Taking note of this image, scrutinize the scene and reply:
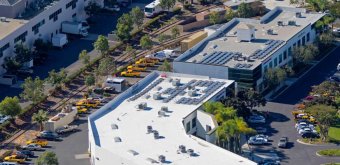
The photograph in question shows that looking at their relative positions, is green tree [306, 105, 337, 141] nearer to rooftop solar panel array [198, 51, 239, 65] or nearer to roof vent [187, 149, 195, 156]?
rooftop solar panel array [198, 51, 239, 65]

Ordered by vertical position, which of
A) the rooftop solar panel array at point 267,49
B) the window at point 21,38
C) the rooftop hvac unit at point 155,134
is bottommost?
the rooftop hvac unit at point 155,134

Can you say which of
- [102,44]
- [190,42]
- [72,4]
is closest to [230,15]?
[190,42]

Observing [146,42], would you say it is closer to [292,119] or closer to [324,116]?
[292,119]

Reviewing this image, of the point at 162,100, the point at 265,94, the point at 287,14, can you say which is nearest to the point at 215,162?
the point at 162,100

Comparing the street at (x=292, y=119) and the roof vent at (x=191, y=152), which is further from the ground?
the roof vent at (x=191, y=152)

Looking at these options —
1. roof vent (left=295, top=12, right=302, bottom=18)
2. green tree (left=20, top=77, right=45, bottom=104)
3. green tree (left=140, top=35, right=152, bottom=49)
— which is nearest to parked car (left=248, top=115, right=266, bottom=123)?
green tree (left=20, top=77, right=45, bottom=104)

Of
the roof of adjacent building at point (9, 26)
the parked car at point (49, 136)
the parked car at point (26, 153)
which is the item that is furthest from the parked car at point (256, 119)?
the roof of adjacent building at point (9, 26)

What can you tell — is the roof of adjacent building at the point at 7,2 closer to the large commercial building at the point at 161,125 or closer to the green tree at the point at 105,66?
the green tree at the point at 105,66

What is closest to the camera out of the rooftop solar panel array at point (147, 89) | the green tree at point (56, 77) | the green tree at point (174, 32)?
the rooftop solar panel array at point (147, 89)
